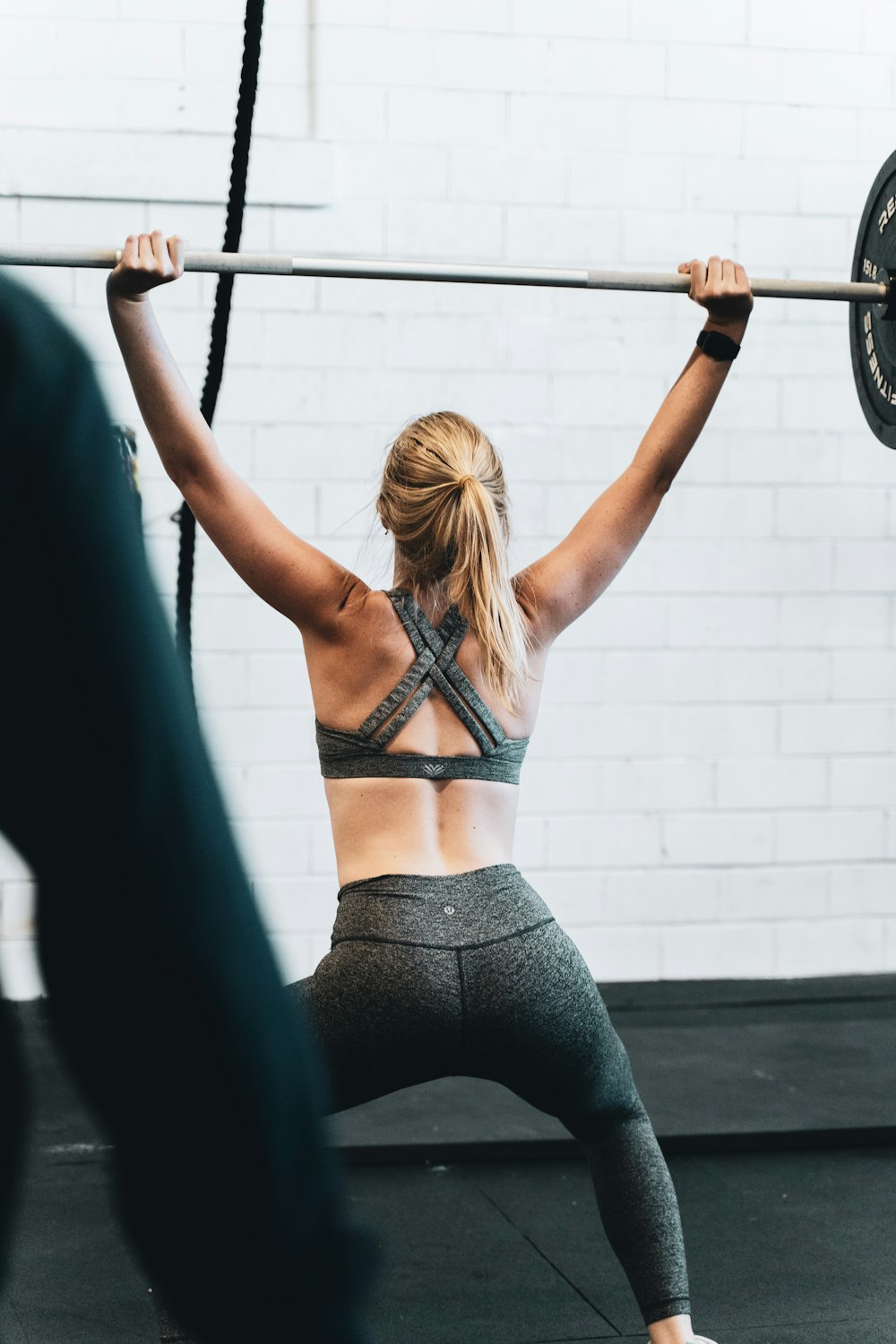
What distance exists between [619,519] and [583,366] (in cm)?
222

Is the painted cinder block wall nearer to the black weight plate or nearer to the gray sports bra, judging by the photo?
the black weight plate

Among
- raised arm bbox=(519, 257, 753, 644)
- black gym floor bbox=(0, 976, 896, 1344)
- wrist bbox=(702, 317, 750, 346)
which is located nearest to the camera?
raised arm bbox=(519, 257, 753, 644)

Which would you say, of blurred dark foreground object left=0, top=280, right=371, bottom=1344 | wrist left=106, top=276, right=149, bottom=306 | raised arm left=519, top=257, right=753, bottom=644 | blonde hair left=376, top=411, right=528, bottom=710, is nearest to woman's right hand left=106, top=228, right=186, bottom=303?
wrist left=106, top=276, right=149, bottom=306

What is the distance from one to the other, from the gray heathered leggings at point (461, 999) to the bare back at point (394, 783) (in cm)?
3

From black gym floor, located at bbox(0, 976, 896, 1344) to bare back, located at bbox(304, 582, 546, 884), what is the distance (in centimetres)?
51

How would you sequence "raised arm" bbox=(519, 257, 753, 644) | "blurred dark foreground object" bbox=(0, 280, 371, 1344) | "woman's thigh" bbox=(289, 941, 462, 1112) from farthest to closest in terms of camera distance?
"raised arm" bbox=(519, 257, 753, 644), "woman's thigh" bbox=(289, 941, 462, 1112), "blurred dark foreground object" bbox=(0, 280, 371, 1344)

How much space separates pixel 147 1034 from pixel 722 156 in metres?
4.01

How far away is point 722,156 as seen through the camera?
4.04 metres

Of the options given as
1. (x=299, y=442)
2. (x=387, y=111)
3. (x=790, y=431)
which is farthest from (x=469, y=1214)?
(x=387, y=111)

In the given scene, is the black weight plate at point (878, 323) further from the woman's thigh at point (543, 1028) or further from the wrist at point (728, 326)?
the woman's thigh at point (543, 1028)

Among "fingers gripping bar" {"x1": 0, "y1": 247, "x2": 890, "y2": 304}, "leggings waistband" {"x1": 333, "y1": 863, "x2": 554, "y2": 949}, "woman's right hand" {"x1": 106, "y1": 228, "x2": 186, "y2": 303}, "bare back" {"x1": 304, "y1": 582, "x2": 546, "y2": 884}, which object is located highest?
"fingers gripping bar" {"x1": 0, "y1": 247, "x2": 890, "y2": 304}

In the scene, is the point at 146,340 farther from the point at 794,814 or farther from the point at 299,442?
the point at 794,814

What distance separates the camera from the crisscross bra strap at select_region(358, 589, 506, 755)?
176 cm

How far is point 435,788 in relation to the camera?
5.82 ft
